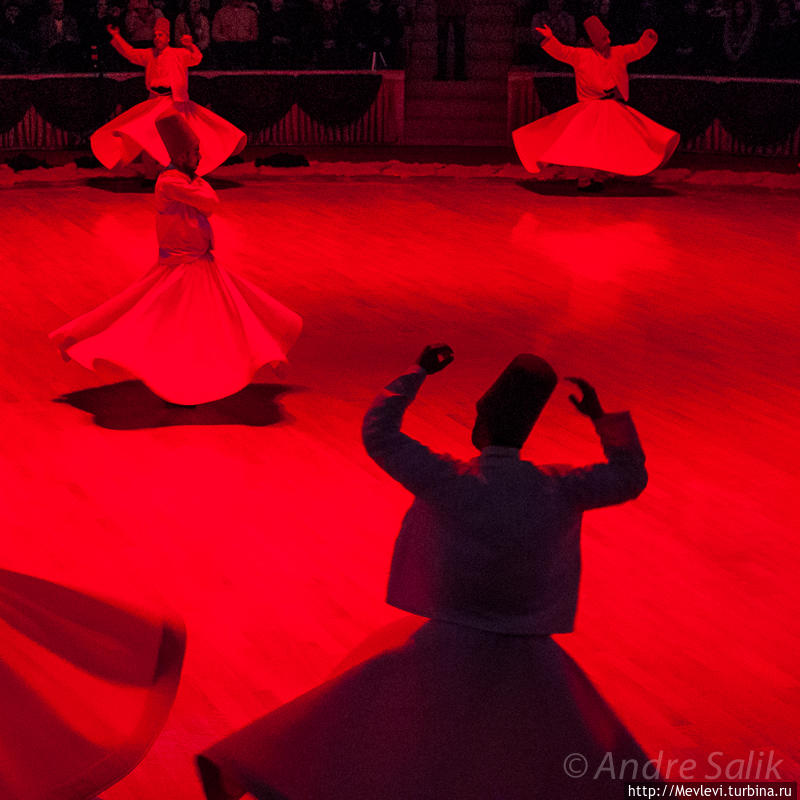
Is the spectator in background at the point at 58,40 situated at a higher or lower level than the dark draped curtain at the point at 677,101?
higher

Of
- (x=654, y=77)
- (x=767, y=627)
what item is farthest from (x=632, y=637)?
(x=654, y=77)

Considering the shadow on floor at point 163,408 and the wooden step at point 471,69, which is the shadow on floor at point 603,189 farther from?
the shadow on floor at point 163,408

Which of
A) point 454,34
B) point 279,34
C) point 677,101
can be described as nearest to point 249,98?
point 279,34

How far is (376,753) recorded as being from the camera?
2.54 m

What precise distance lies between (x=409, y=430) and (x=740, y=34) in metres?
11.4

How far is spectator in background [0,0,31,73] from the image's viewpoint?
15016mm

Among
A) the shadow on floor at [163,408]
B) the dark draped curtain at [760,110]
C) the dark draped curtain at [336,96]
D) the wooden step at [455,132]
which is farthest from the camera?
the wooden step at [455,132]

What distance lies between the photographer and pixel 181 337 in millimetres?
5988

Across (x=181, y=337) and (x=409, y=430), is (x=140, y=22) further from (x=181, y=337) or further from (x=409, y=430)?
(x=409, y=430)

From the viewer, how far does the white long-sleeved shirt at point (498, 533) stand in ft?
8.44

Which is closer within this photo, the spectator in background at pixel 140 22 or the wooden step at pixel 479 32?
the spectator in background at pixel 140 22

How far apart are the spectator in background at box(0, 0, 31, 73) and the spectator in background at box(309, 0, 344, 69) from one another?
126 inches

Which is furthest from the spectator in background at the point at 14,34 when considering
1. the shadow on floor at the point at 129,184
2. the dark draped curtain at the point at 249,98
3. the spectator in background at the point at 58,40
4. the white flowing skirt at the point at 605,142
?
the white flowing skirt at the point at 605,142

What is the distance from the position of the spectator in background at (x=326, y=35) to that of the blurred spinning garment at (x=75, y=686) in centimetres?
1361
